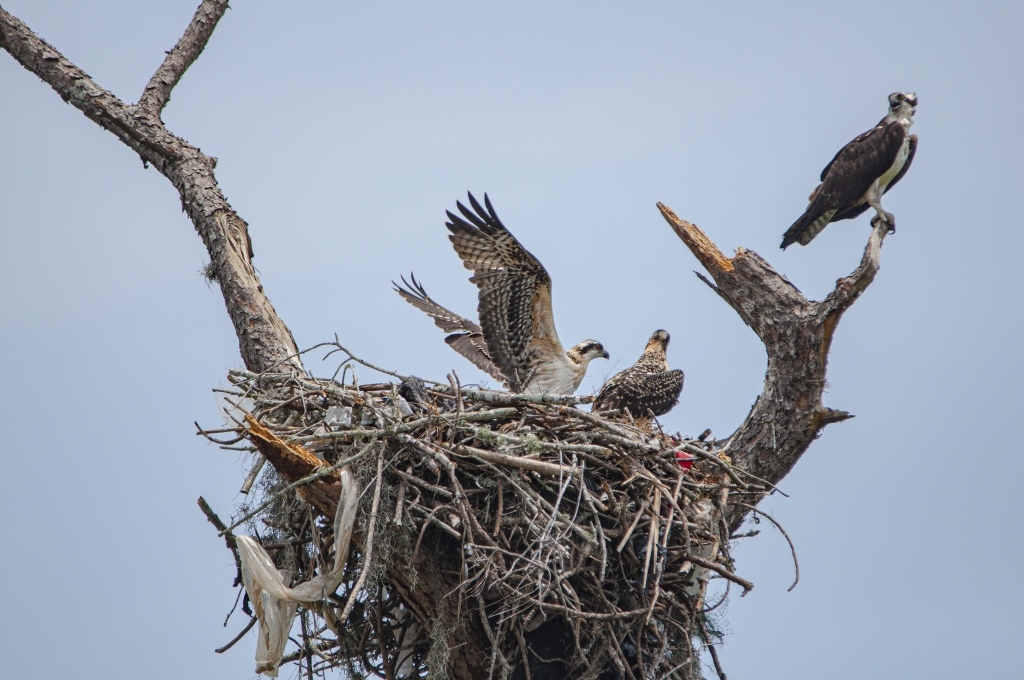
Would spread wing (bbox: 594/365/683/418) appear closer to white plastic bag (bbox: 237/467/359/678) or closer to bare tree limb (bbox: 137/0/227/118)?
white plastic bag (bbox: 237/467/359/678)

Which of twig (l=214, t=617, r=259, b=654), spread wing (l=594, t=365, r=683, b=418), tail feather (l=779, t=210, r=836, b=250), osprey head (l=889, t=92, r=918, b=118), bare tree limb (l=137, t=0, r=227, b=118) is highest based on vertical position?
bare tree limb (l=137, t=0, r=227, b=118)

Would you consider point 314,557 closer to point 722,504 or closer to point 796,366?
point 722,504

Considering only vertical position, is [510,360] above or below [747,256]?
above

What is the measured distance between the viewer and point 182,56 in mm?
7270

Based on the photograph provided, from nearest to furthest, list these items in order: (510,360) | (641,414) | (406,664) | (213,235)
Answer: (406,664), (213,235), (641,414), (510,360)

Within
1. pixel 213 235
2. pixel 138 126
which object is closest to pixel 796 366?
pixel 213 235

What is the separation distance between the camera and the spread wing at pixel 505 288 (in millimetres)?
7387

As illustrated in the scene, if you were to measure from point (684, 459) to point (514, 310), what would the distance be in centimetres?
250

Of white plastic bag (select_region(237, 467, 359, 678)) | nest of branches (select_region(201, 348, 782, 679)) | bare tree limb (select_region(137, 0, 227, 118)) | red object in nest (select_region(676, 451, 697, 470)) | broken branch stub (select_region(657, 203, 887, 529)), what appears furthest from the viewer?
bare tree limb (select_region(137, 0, 227, 118))

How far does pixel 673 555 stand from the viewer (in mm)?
5355

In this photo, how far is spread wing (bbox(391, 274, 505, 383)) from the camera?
8.86 metres

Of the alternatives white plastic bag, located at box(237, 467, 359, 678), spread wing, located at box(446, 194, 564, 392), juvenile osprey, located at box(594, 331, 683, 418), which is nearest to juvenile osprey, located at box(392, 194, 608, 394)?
spread wing, located at box(446, 194, 564, 392)

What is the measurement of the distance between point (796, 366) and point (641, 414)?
7.18 feet

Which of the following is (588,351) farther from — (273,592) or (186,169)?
(273,592)
